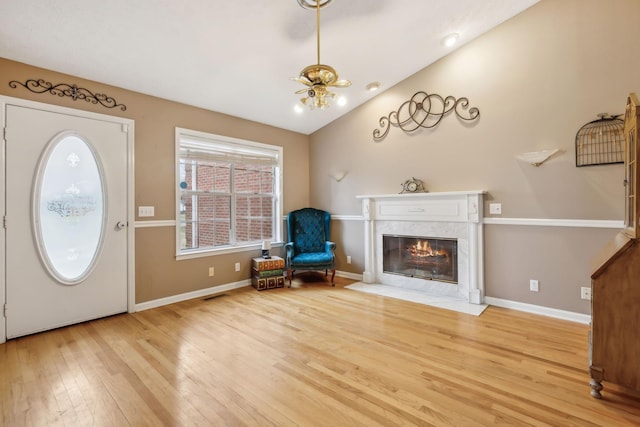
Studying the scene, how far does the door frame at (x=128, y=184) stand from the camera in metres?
2.63

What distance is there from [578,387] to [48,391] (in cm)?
347

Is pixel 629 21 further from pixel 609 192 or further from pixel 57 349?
pixel 57 349

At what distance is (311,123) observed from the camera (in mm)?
4980

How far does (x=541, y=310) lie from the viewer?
3.18 metres

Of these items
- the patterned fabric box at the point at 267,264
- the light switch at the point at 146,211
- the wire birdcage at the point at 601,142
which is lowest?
the patterned fabric box at the point at 267,264

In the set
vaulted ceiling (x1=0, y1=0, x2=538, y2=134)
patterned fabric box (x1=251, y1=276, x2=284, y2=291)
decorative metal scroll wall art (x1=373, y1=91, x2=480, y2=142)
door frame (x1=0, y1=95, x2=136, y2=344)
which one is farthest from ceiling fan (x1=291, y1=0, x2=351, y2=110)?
patterned fabric box (x1=251, y1=276, x2=284, y2=291)

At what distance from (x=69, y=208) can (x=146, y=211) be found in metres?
0.70

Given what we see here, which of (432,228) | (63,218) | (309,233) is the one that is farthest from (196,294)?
(432,228)

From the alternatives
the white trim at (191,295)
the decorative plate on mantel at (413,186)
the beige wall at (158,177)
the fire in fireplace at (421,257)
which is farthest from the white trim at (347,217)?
the beige wall at (158,177)

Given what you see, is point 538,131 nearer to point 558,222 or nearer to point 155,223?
point 558,222

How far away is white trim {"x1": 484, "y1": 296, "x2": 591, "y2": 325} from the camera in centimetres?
296

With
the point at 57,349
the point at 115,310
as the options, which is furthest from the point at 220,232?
the point at 57,349

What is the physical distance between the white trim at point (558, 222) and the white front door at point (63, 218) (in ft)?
14.1

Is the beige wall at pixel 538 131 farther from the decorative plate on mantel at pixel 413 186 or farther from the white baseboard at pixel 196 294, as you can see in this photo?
the white baseboard at pixel 196 294
